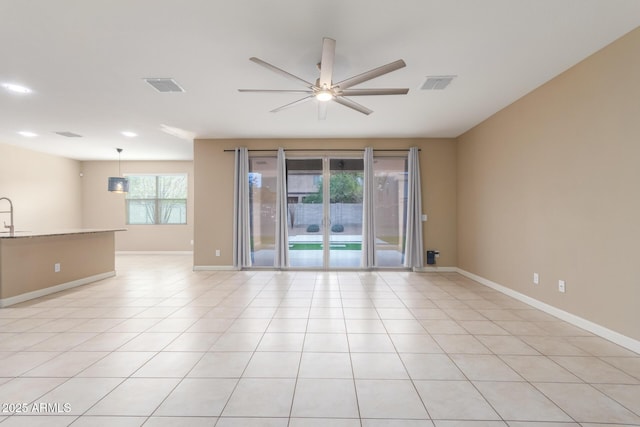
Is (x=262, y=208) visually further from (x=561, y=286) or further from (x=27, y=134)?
(x=561, y=286)

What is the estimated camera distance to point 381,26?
258cm

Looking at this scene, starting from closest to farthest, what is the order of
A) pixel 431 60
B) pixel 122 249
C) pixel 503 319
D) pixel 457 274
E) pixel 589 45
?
1. pixel 589 45
2. pixel 431 60
3. pixel 503 319
4. pixel 457 274
5. pixel 122 249

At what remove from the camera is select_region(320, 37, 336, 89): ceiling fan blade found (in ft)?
7.50

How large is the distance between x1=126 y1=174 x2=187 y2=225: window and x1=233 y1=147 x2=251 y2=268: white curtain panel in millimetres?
3529

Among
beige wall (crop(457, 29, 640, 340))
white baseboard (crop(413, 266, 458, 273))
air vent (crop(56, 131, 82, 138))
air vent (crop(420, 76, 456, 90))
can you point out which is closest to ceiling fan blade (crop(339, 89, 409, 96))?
air vent (crop(420, 76, 456, 90))

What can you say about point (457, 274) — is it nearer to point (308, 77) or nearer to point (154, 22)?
point (308, 77)

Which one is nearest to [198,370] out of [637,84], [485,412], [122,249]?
[485,412]

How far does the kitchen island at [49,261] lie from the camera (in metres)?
4.04

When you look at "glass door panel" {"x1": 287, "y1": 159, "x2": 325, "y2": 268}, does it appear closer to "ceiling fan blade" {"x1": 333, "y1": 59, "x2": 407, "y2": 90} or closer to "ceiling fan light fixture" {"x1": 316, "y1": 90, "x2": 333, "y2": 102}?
"ceiling fan light fixture" {"x1": 316, "y1": 90, "x2": 333, "y2": 102}

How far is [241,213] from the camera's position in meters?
6.25

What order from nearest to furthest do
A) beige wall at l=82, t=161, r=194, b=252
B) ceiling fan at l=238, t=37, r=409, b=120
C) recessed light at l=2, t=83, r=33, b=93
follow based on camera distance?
ceiling fan at l=238, t=37, r=409, b=120
recessed light at l=2, t=83, r=33, b=93
beige wall at l=82, t=161, r=194, b=252

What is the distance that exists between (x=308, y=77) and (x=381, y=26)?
45.4 inches

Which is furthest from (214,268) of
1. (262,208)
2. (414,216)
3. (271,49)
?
(271,49)

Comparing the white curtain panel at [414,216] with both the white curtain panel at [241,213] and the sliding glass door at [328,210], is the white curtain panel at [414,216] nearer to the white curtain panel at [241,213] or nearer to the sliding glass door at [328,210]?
the sliding glass door at [328,210]
